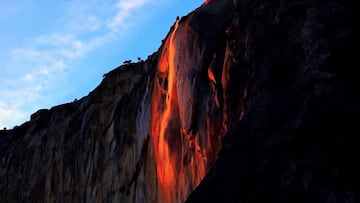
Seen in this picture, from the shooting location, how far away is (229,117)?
12.8 meters

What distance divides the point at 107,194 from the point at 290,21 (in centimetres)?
1479

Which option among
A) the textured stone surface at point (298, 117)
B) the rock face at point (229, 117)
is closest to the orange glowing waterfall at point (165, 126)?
the rock face at point (229, 117)

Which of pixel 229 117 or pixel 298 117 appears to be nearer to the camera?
pixel 298 117

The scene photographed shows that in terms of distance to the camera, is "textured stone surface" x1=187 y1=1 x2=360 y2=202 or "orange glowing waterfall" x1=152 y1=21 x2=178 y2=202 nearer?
"textured stone surface" x1=187 y1=1 x2=360 y2=202

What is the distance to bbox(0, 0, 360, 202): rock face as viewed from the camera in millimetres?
7961

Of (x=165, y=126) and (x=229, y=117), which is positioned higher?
(x=165, y=126)

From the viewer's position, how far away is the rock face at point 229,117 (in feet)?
26.1

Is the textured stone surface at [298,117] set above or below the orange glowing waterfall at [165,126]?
below

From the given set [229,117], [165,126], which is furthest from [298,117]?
[165,126]

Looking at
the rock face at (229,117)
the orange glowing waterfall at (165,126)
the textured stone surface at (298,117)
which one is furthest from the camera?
the orange glowing waterfall at (165,126)

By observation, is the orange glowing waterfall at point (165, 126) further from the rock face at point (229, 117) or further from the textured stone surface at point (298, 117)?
the textured stone surface at point (298, 117)

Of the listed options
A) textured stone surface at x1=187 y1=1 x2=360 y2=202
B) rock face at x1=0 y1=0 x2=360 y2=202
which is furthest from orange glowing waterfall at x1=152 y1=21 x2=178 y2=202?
textured stone surface at x1=187 y1=1 x2=360 y2=202

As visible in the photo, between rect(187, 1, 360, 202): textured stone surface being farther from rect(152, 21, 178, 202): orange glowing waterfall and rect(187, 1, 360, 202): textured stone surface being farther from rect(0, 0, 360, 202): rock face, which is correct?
rect(152, 21, 178, 202): orange glowing waterfall

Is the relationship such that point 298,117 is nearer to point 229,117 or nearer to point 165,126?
point 229,117
